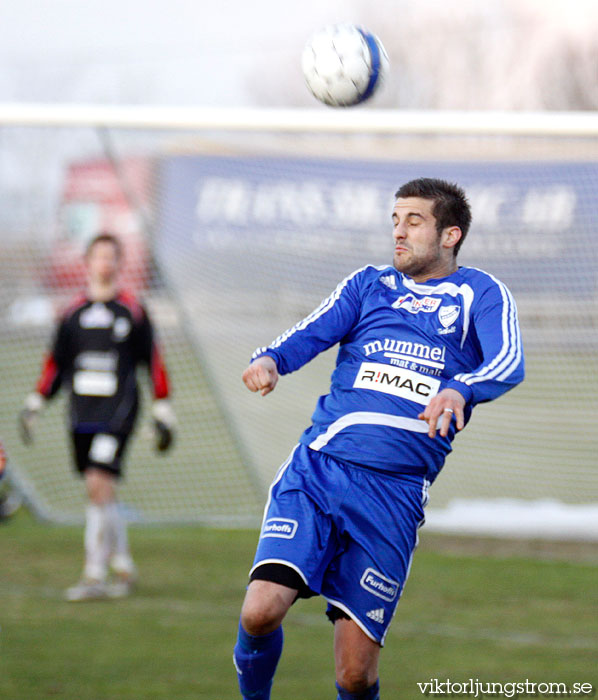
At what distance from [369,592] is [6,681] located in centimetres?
197

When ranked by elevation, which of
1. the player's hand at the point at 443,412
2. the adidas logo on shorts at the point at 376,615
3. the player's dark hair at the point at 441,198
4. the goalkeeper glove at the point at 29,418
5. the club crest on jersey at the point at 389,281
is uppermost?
the player's dark hair at the point at 441,198

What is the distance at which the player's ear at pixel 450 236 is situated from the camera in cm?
386

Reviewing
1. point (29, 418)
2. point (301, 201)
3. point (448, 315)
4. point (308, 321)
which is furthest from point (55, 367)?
point (448, 315)

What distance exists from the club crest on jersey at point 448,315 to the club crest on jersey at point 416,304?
35 millimetres

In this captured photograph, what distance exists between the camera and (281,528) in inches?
143

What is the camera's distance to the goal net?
7.95 m

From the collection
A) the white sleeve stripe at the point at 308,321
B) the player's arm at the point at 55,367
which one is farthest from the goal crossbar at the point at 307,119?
the white sleeve stripe at the point at 308,321

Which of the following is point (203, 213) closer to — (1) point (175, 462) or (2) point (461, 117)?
(1) point (175, 462)

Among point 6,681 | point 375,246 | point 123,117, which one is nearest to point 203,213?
point 375,246

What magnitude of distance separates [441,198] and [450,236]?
13 centimetres

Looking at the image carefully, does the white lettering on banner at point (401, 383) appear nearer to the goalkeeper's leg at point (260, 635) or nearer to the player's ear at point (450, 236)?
the player's ear at point (450, 236)

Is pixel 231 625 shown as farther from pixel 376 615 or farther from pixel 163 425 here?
pixel 376 615

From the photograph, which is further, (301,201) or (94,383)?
(301,201)

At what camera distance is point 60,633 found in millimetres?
5734
